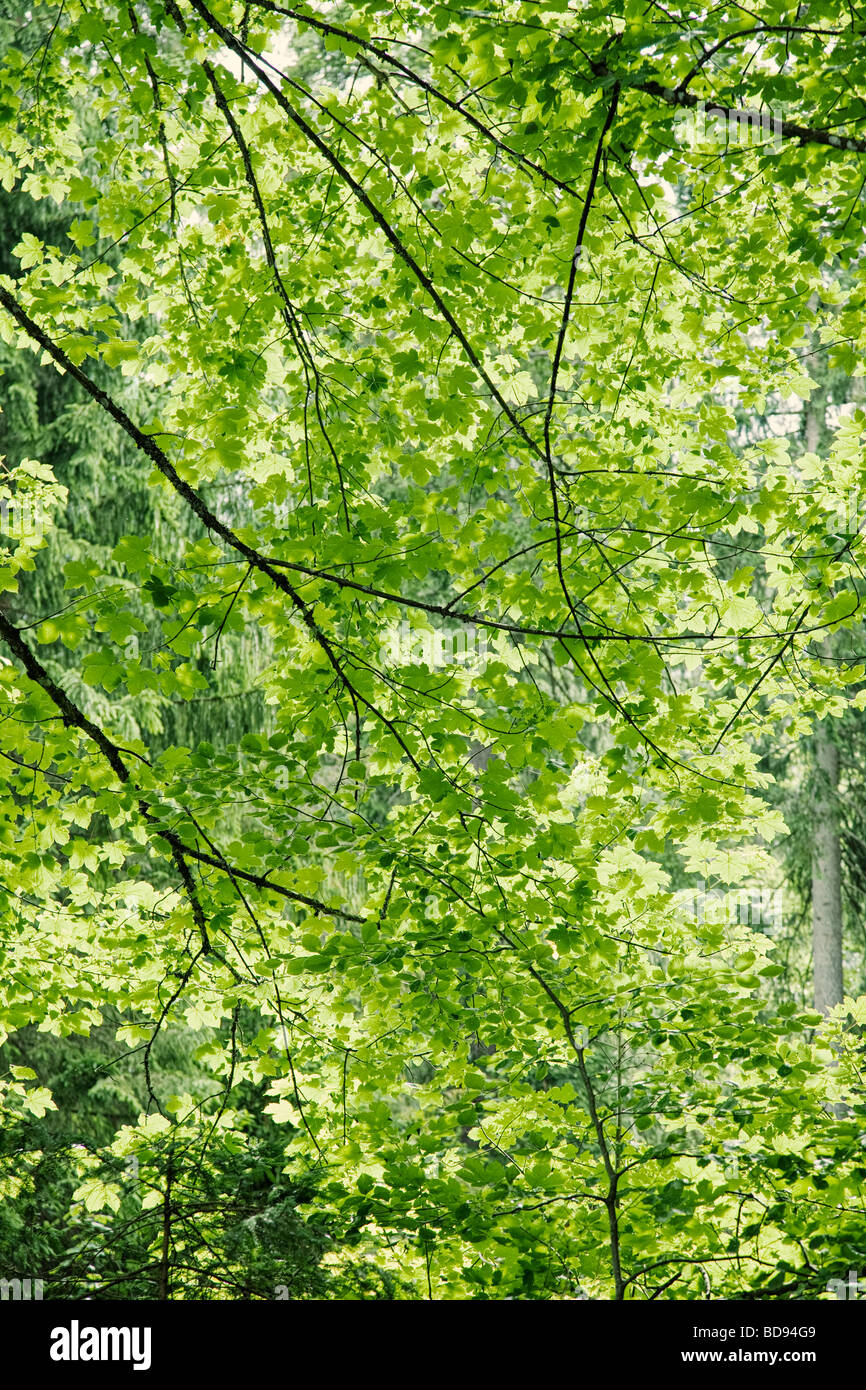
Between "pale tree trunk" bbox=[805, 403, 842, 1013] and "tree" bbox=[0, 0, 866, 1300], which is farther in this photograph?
"pale tree trunk" bbox=[805, 403, 842, 1013]

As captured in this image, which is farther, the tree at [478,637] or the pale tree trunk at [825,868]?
the pale tree trunk at [825,868]

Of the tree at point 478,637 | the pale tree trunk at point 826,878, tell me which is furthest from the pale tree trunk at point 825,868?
the tree at point 478,637

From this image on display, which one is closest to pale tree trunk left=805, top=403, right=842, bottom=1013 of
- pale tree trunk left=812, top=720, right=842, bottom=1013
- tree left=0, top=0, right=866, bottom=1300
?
pale tree trunk left=812, top=720, right=842, bottom=1013

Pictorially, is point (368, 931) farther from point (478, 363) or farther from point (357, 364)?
point (357, 364)

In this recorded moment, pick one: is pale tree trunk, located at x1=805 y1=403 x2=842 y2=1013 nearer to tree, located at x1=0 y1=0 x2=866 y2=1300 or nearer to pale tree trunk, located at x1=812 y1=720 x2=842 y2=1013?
pale tree trunk, located at x1=812 y1=720 x2=842 y2=1013

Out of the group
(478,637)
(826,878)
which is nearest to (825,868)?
(826,878)

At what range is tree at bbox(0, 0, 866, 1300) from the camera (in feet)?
9.36

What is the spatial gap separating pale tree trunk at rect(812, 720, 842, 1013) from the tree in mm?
5847

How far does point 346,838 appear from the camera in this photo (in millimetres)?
2943

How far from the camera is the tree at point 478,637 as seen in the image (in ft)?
9.36

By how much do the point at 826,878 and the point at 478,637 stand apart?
771cm

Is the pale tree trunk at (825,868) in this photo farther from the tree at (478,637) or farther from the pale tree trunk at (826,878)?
the tree at (478,637)

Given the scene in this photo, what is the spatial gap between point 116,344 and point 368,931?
6.58 feet

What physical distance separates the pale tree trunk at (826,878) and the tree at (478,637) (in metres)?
5.85
